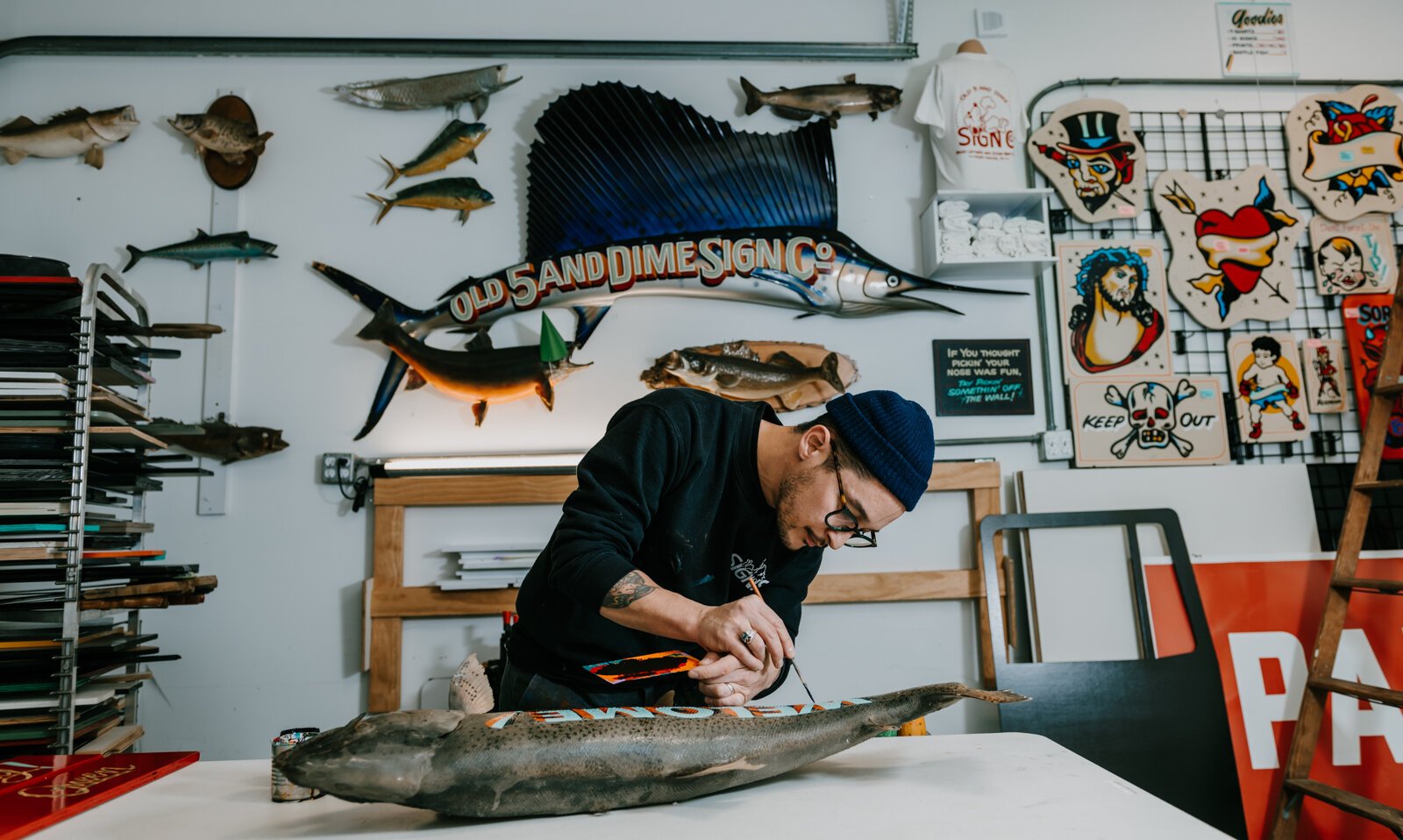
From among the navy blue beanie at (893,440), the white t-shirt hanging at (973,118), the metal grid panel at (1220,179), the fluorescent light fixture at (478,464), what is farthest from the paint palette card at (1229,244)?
the fluorescent light fixture at (478,464)

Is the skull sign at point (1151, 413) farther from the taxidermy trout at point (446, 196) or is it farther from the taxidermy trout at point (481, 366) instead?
the taxidermy trout at point (446, 196)

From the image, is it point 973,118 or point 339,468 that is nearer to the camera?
point 339,468

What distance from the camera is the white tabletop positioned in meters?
1.08

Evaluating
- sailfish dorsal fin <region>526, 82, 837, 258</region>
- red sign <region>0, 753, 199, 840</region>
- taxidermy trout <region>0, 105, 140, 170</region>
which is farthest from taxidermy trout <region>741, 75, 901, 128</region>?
red sign <region>0, 753, 199, 840</region>

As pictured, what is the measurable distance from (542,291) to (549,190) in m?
0.36

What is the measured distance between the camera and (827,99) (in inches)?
117

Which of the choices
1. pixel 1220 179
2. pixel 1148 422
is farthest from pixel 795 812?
pixel 1220 179

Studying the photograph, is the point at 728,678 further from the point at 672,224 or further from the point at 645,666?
the point at 672,224

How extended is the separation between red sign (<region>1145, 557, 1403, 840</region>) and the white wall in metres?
0.73

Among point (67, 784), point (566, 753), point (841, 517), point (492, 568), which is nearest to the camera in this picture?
point (566, 753)

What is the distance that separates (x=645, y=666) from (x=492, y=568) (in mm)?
1333

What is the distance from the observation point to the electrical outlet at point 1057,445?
9.50ft

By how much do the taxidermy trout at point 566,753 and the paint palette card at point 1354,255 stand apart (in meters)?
2.67

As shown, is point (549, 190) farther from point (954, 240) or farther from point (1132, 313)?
point (1132, 313)
